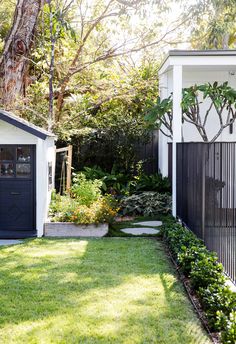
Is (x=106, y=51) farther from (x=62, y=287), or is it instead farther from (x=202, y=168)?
(x=62, y=287)

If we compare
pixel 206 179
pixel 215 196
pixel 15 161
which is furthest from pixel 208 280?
pixel 15 161

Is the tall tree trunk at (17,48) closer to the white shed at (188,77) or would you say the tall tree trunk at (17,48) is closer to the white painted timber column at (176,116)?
the white shed at (188,77)

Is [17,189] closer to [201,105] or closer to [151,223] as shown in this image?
[151,223]

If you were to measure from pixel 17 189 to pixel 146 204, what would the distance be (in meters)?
3.25

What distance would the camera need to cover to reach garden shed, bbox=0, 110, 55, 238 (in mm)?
8953

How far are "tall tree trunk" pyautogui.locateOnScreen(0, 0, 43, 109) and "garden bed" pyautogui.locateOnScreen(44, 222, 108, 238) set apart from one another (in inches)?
234

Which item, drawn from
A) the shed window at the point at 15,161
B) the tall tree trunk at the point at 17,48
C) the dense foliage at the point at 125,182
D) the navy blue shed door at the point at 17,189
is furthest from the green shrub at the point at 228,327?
the tall tree trunk at the point at 17,48

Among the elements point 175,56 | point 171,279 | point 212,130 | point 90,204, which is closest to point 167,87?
point 212,130

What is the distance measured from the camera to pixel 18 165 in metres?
9.10

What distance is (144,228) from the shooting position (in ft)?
30.8

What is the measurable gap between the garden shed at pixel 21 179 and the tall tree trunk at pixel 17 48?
4740 millimetres

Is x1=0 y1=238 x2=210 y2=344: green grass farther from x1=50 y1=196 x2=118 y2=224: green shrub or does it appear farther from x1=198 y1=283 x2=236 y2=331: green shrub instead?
x1=50 y1=196 x2=118 y2=224: green shrub

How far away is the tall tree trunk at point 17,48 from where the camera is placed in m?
13.5

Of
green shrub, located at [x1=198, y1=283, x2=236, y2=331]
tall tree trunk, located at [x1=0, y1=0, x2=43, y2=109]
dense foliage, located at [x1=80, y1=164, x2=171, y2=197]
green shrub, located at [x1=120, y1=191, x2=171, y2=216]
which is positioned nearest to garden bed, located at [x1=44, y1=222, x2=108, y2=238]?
green shrub, located at [x1=120, y1=191, x2=171, y2=216]
